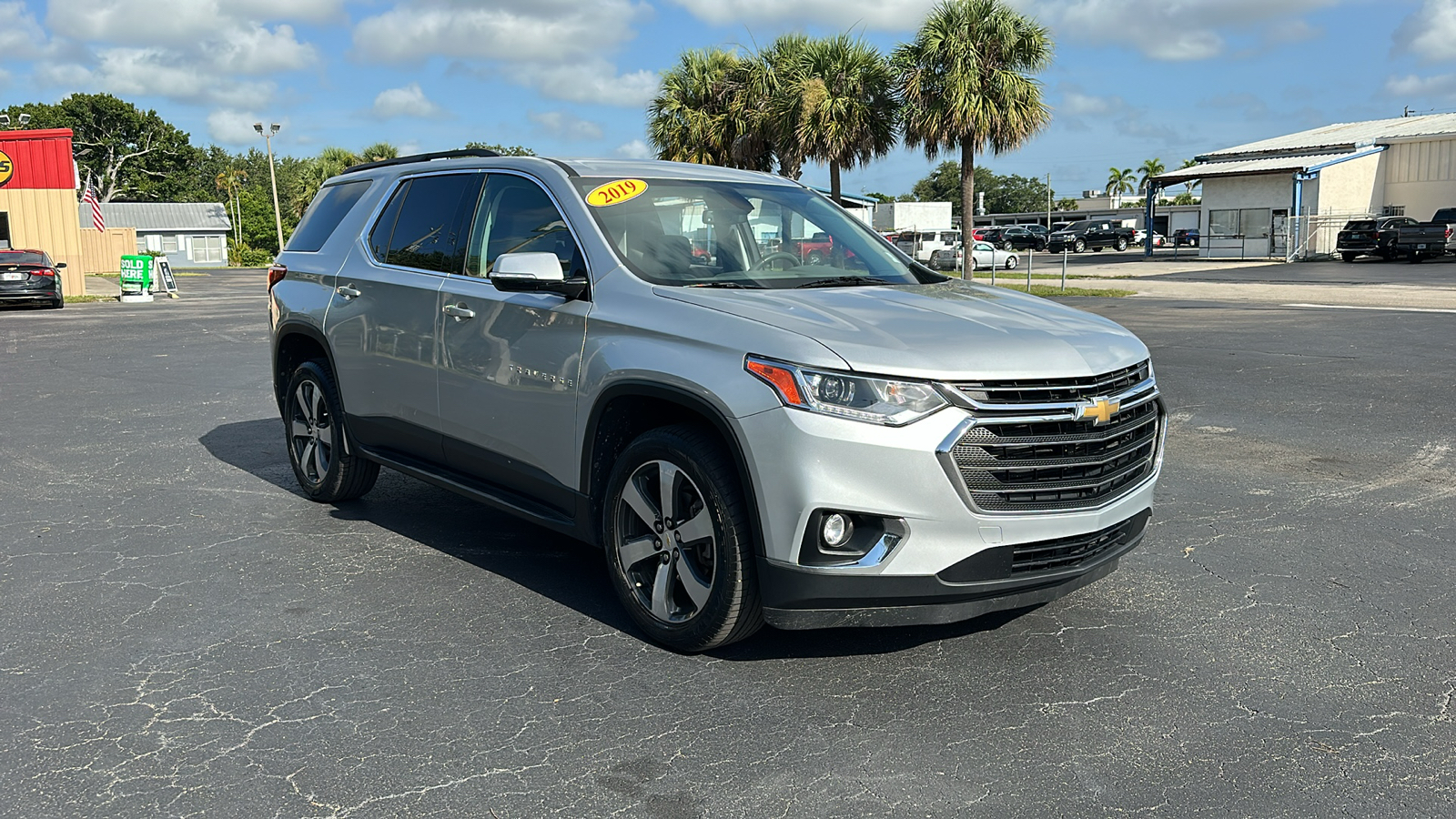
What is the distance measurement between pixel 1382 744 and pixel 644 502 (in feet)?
8.10

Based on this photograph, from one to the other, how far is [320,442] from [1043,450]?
13.9ft

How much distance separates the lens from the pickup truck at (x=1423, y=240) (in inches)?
1553

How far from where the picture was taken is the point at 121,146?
83.2m

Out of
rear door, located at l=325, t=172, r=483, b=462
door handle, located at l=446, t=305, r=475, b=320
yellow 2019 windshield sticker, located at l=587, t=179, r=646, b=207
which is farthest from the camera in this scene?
rear door, located at l=325, t=172, r=483, b=462

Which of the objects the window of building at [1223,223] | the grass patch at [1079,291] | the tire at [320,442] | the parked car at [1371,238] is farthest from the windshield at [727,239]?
the window of building at [1223,223]

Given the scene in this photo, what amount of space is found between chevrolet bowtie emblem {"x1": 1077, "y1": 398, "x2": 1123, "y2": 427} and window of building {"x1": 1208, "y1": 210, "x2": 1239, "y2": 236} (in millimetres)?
48988

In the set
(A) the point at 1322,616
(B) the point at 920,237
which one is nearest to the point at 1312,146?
(B) the point at 920,237

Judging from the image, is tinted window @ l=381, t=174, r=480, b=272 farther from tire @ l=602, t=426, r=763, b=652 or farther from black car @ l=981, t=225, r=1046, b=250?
black car @ l=981, t=225, r=1046, b=250

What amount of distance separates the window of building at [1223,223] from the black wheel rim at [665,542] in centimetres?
4938

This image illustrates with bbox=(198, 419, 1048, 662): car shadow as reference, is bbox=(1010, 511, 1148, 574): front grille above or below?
above

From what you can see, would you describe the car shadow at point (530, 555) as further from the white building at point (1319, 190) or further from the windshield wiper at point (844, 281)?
the white building at point (1319, 190)

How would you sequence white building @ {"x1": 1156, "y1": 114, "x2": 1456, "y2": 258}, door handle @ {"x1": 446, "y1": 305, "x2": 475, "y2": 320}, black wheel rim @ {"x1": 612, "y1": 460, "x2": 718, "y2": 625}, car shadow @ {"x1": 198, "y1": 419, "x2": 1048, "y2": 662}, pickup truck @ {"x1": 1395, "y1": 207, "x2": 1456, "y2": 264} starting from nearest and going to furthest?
1. black wheel rim @ {"x1": 612, "y1": 460, "x2": 718, "y2": 625}
2. car shadow @ {"x1": 198, "y1": 419, "x2": 1048, "y2": 662}
3. door handle @ {"x1": 446, "y1": 305, "x2": 475, "y2": 320}
4. pickup truck @ {"x1": 1395, "y1": 207, "x2": 1456, "y2": 264}
5. white building @ {"x1": 1156, "y1": 114, "x2": 1456, "y2": 258}

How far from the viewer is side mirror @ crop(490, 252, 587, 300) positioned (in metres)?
4.37

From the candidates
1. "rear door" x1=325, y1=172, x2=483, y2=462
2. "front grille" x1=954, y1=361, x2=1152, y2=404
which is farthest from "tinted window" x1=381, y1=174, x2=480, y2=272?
"front grille" x1=954, y1=361, x2=1152, y2=404
